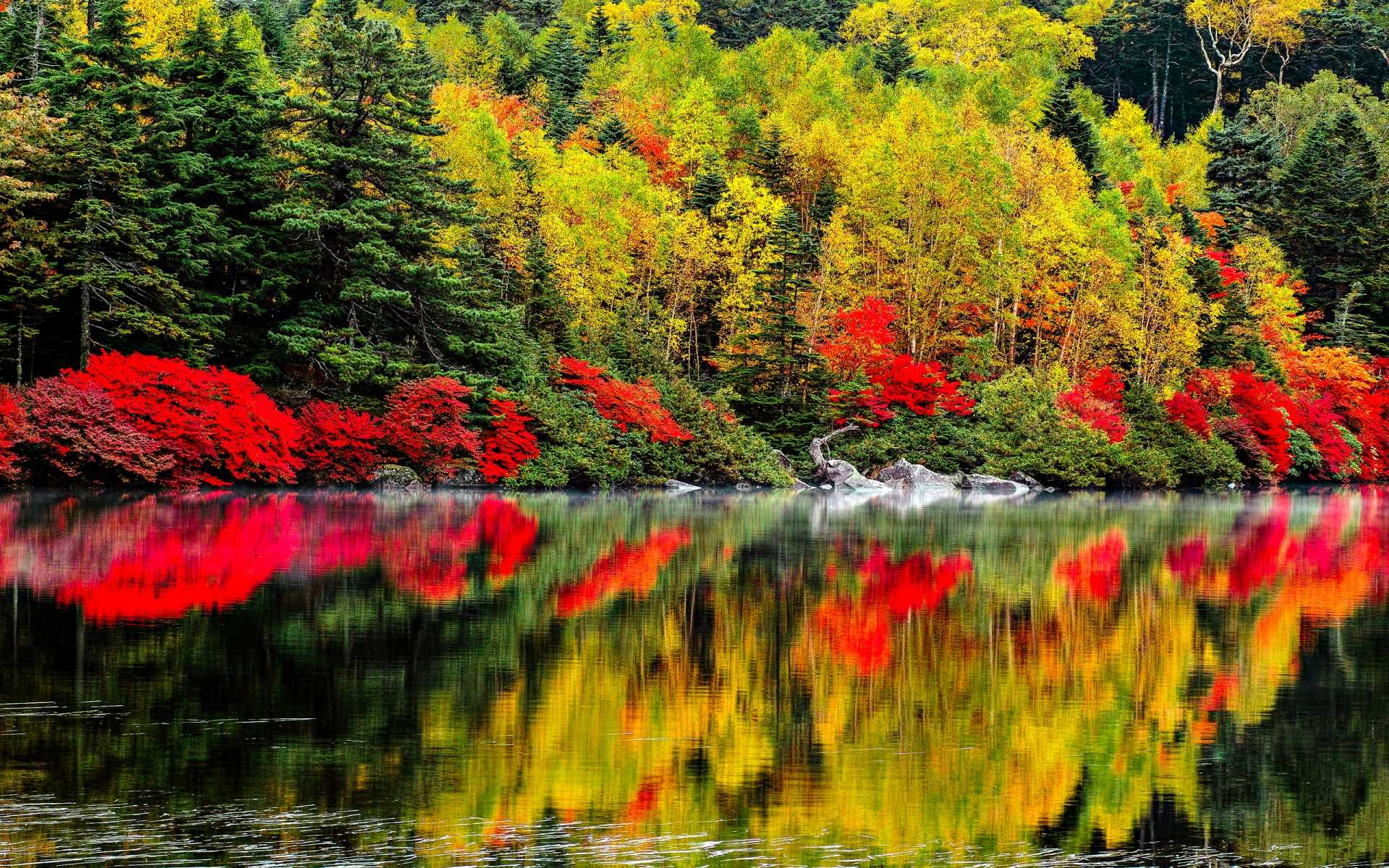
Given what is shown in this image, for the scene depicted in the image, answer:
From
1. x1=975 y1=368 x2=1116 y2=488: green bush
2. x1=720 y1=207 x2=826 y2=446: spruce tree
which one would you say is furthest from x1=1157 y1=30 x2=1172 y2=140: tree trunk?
x1=720 y1=207 x2=826 y2=446: spruce tree

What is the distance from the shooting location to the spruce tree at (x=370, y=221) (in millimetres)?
30828

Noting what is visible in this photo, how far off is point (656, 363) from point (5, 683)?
31085 millimetres

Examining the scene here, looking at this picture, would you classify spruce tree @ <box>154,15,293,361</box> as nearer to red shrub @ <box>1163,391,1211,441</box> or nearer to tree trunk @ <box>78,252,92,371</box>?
tree trunk @ <box>78,252,92,371</box>

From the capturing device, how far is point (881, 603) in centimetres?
1334

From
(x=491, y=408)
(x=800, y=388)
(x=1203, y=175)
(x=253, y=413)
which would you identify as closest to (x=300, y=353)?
(x=253, y=413)

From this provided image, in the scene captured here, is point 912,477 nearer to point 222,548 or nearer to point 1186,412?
point 1186,412

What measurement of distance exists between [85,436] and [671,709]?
21.3 m

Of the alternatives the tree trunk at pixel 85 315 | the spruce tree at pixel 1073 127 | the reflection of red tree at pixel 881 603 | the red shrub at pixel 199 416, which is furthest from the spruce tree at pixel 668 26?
the reflection of red tree at pixel 881 603

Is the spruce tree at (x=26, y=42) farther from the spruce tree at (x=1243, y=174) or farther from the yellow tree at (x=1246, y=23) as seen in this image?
the yellow tree at (x=1246, y=23)

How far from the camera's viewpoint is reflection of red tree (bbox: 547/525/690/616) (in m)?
13.2

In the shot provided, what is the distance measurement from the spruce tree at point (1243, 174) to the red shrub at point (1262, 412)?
52.1 ft

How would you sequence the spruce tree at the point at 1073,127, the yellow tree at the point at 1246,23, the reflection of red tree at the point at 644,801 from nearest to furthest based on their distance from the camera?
the reflection of red tree at the point at 644,801, the spruce tree at the point at 1073,127, the yellow tree at the point at 1246,23

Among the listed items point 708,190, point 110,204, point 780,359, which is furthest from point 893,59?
point 110,204

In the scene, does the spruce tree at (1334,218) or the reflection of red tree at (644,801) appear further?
the spruce tree at (1334,218)
